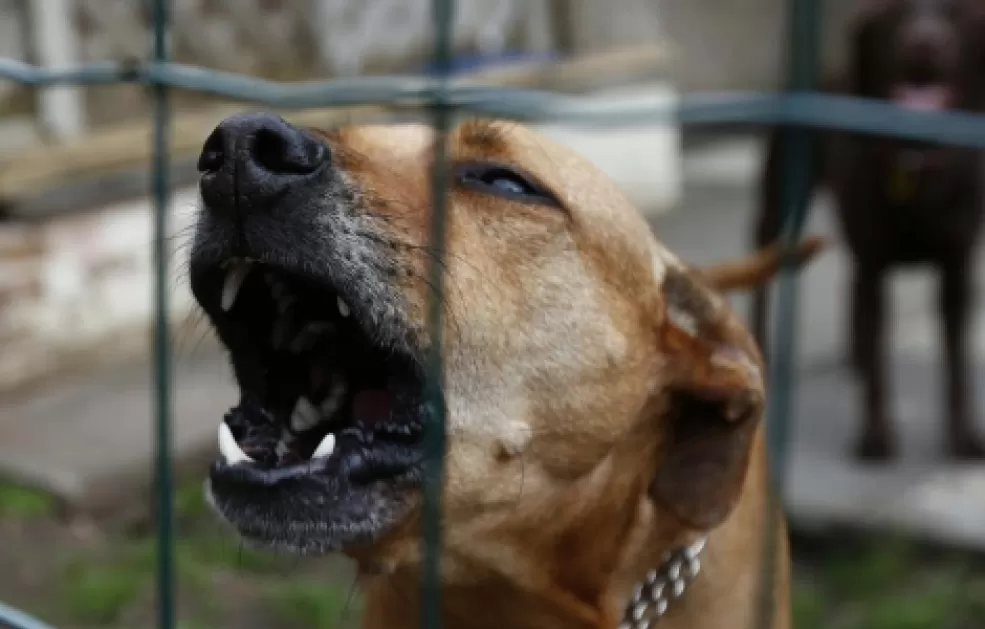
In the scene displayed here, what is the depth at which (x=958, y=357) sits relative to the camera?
15.1 ft

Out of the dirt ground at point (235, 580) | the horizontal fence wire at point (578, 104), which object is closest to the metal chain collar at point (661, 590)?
the horizontal fence wire at point (578, 104)

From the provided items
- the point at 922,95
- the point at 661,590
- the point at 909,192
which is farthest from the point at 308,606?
the point at 922,95

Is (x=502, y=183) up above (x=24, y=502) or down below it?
above

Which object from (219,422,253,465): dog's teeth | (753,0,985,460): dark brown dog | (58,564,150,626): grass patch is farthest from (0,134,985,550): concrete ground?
(219,422,253,465): dog's teeth

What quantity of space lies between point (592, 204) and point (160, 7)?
0.74 m

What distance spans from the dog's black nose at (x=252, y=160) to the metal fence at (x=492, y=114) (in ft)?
0.12

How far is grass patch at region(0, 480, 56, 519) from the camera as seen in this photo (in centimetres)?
400

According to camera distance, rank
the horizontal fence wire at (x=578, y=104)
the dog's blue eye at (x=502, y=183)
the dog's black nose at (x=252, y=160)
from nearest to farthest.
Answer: the horizontal fence wire at (x=578, y=104) → the dog's black nose at (x=252, y=160) → the dog's blue eye at (x=502, y=183)

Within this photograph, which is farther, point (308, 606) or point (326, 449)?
point (308, 606)

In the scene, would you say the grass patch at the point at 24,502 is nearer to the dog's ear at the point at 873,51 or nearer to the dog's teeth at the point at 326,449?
the dog's teeth at the point at 326,449

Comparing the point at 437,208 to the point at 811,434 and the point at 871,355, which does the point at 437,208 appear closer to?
the point at 871,355

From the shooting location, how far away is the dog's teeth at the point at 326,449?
5.49 feet

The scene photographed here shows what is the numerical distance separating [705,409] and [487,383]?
0.40 meters

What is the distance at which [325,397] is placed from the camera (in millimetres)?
1848
